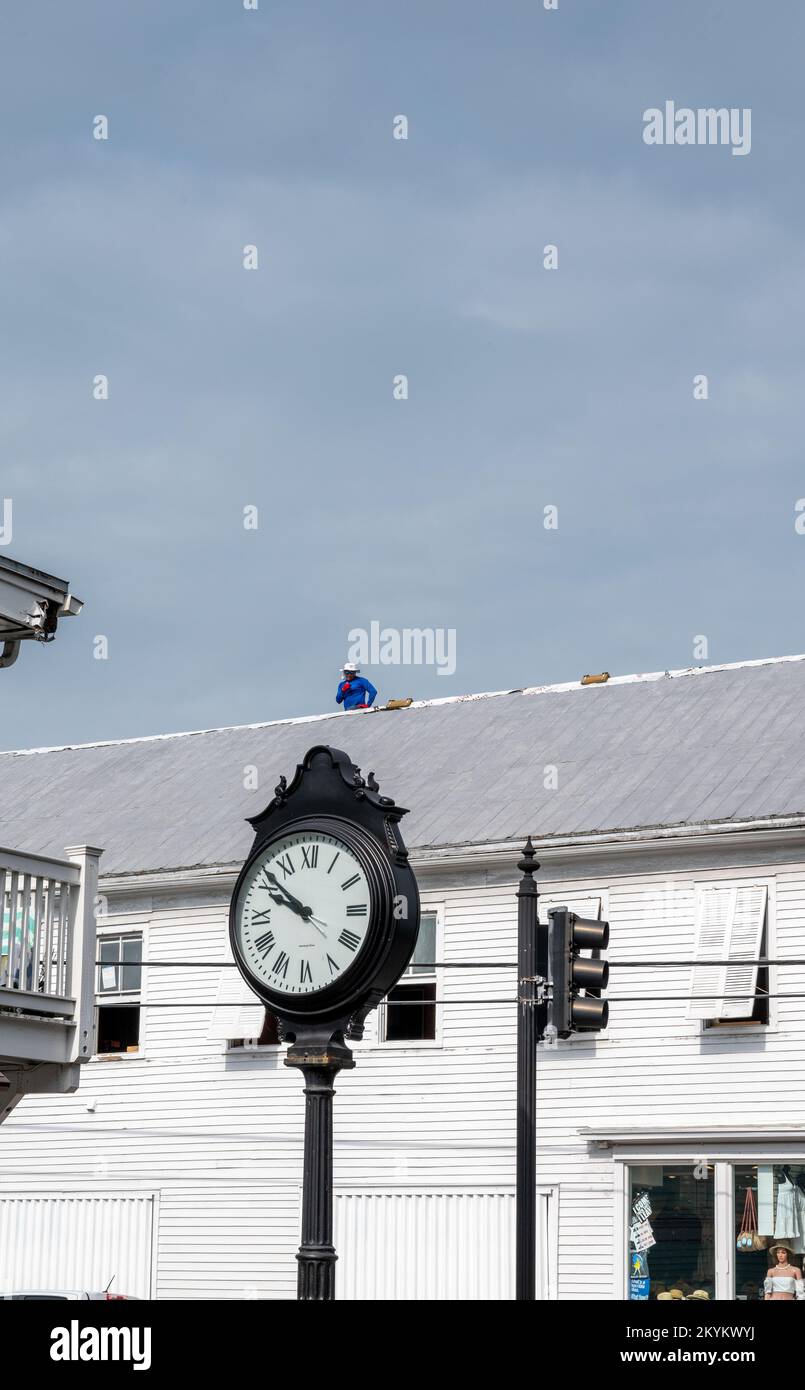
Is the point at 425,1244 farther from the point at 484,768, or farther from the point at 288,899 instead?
the point at 288,899

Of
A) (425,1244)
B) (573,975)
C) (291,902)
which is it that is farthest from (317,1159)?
(425,1244)

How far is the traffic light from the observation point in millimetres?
13625

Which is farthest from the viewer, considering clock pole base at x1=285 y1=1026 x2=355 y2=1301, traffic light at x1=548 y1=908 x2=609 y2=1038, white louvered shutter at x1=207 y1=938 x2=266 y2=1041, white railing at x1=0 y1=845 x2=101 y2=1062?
white louvered shutter at x1=207 y1=938 x2=266 y2=1041

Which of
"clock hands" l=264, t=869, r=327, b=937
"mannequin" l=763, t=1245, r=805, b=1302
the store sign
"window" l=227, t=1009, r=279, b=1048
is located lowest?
"mannequin" l=763, t=1245, r=805, b=1302

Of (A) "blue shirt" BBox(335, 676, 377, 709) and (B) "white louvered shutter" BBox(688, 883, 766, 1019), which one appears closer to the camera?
(B) "white louvered shutter" BBox(688, 883, 766, 1019)

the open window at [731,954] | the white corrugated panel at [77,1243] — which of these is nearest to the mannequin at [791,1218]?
the open window at [731,954]

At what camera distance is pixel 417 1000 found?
2620cm

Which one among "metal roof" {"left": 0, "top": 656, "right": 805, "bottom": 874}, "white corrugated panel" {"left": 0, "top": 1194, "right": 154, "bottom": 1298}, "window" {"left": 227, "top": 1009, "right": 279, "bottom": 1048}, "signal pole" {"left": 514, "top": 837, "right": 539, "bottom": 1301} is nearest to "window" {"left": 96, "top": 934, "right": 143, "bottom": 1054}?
"metal roof" {"left": 0, "top": 656, "right": 805, "bottom": 874}

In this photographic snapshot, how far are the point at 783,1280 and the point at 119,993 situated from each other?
996cm

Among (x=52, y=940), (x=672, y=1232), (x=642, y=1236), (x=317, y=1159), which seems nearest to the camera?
(x=317, y=1159)

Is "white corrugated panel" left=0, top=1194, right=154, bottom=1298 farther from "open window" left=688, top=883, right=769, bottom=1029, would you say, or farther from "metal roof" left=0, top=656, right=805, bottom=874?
"open window" left=688, top=883, right=769, bottom=1029

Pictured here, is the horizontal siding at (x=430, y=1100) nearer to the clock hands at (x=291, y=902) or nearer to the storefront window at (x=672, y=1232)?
the storefront window at (x=672, y=1232)

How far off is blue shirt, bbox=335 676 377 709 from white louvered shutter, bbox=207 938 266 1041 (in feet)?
19.8
